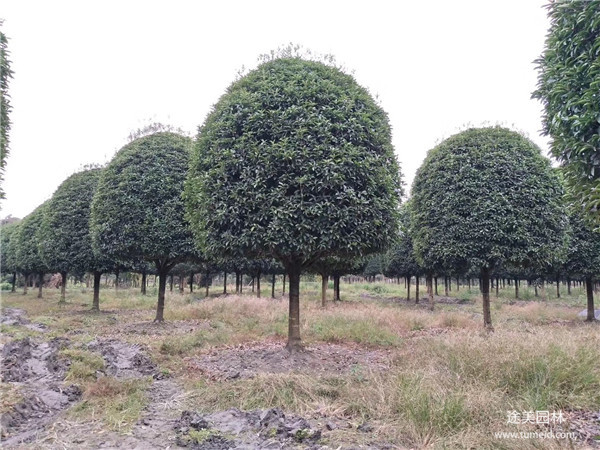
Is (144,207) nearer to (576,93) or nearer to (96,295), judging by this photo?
(96,295)

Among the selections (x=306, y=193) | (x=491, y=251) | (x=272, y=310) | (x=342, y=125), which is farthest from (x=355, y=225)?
(x=272, y=310)

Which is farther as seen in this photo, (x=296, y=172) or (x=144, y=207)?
(x=144, y=207)

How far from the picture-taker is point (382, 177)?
7289mm

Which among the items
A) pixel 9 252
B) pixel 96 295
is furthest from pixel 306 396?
pixel 9 252

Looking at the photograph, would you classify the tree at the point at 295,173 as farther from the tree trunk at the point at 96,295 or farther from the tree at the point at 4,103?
the tree trunk at the point at 96,295

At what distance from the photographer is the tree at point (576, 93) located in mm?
4602

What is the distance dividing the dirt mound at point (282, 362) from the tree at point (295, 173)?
0.53 meters

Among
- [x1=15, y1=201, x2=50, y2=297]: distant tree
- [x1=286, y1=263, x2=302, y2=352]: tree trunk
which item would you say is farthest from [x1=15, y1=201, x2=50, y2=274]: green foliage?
[x1=286, y1=263, x2=302, y2=352]: tree trunk

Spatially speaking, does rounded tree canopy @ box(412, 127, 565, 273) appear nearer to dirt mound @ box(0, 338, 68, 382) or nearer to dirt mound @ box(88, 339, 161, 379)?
dirt mound @ box(88, 339, 161, 379)

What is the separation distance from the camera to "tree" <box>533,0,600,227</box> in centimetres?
460

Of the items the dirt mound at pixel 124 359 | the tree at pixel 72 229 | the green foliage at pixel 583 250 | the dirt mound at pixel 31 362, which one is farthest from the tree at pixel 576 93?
the tree at pixel 72 229

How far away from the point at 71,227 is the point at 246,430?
17176 millimetres

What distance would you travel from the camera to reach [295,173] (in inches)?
275

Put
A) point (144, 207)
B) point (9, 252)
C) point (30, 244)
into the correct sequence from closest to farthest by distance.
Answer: point (144, 207)
point (30, 244)
point (9, 252)
